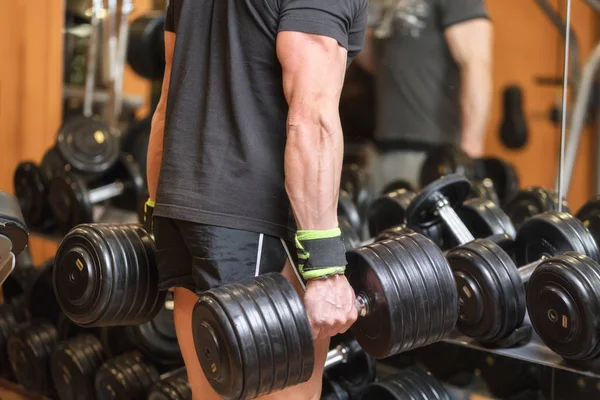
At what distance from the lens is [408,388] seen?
1.75 meters

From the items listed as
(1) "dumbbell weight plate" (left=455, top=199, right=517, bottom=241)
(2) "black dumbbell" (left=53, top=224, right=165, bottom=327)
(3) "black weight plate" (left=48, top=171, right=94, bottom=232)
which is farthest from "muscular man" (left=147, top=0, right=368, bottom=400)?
(3) "black weight plate" (left=48, top=171, right=94, bottom=232)

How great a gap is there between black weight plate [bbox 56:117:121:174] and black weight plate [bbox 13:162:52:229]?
0.12m

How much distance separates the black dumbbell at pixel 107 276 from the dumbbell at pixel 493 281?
0.63 metres

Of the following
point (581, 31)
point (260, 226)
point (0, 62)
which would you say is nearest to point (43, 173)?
point (0, 62)

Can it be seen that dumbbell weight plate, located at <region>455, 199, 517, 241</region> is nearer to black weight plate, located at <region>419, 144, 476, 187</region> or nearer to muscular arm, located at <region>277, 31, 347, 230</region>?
black weight plate, located at <region>419, 144, 476, 187</region>

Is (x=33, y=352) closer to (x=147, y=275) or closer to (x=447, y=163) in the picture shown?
(x=147, y=275)

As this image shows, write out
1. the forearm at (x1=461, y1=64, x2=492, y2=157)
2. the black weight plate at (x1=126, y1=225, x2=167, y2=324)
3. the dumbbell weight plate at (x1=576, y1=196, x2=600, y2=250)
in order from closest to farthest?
the black weight plate at (x1=126, y1=225, x2=167, y2=324)
the dumbbell weight plate at (x1=576, y1=196, x2=600, y2=250)
the forearm at (x1=461, y1=64, x2=492, y2=157)

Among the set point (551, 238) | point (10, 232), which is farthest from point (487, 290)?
point (10, 232)

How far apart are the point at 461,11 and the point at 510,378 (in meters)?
1.24

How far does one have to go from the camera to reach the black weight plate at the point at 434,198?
6.15 ft

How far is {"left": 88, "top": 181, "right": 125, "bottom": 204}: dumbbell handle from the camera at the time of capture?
2.76 metres

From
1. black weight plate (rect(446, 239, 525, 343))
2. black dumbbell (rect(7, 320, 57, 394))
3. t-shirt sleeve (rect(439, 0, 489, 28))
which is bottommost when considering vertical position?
black dumbbell (rect(7, 320, 57, 394))

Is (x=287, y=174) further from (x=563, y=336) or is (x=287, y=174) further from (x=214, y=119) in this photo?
(x=563, y=336)

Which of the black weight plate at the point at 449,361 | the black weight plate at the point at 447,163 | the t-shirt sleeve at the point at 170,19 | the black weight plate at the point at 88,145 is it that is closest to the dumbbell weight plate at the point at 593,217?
the black weight plate at the point at 449,361
